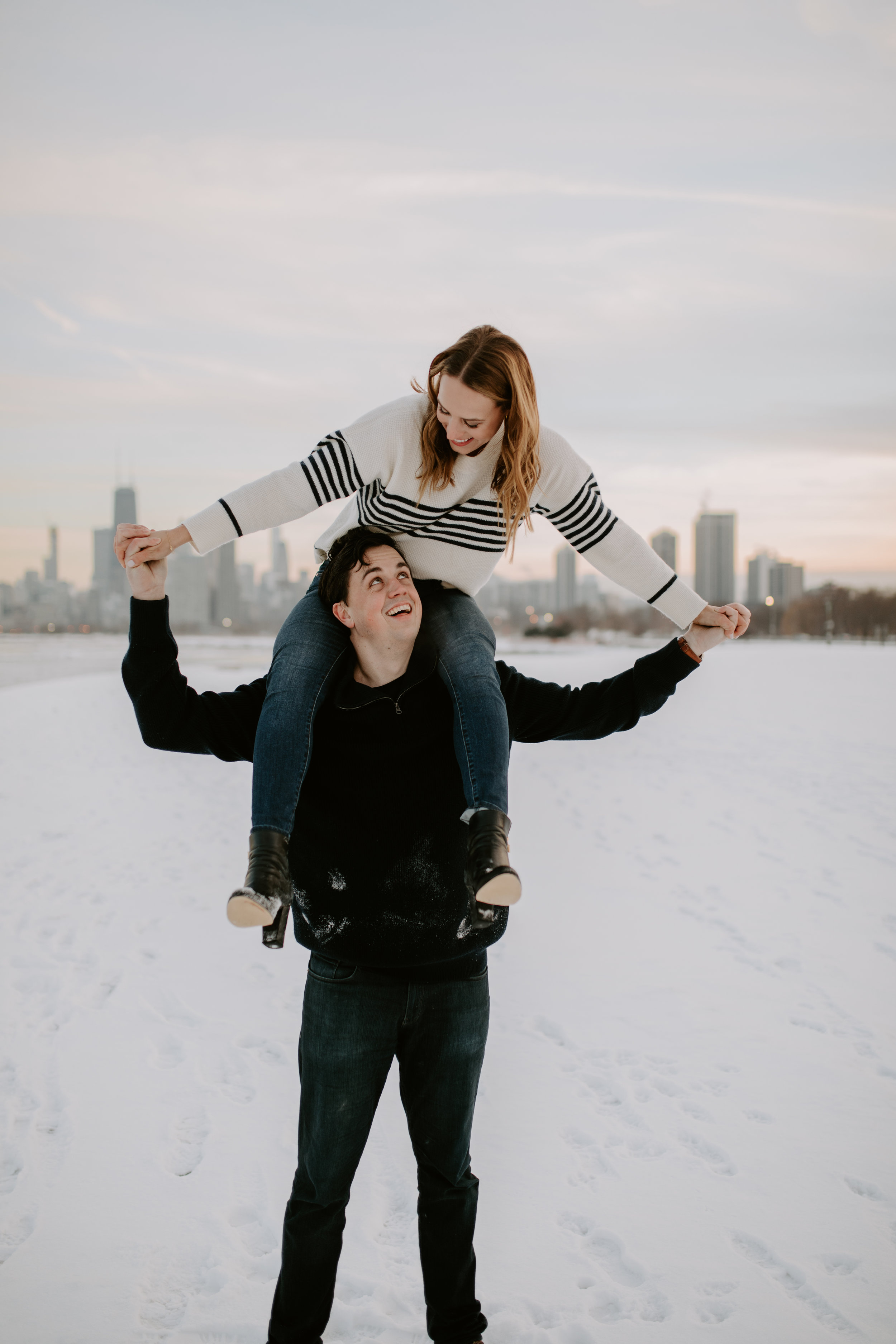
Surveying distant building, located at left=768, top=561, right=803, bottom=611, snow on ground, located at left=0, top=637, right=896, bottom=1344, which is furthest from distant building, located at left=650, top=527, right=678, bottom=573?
snow on ground, located at left=0, top=637, right=896, bottom=1344

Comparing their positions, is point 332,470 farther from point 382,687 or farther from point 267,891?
point 267,891

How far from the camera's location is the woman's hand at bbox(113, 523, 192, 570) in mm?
2201

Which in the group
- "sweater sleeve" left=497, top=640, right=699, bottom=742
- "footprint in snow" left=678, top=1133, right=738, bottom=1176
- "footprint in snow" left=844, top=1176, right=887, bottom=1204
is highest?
"sweater sleeve" left=497, top=640, right=699, bottom=742

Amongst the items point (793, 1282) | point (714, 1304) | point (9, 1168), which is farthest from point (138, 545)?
point (793, 1282)

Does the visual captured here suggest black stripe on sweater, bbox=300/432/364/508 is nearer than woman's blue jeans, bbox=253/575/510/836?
No

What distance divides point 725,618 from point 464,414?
3.21 ft

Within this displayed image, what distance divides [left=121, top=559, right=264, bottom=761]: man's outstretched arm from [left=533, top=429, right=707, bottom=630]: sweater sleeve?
1145 mm

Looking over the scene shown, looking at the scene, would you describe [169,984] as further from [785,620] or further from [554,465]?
[785,620]

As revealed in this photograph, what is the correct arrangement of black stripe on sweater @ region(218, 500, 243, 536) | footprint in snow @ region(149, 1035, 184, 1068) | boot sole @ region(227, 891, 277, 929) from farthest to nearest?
footprint in snow @ region(149, 1035, 184, 1068)
black stripe on sweater @ region(218, 500, 243, 536)
boot sole @ region(227, 891, 277, 929)

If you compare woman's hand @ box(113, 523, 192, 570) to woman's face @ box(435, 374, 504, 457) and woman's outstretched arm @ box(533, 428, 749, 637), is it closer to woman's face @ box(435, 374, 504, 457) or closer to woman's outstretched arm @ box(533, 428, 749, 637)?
woman's face @ box(435, 374, 504, 457)

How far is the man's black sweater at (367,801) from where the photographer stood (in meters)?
2.23

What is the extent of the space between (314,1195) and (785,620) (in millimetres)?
117516

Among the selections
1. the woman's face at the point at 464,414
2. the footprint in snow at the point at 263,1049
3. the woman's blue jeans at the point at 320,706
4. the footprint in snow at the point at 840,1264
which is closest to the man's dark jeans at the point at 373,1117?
the woman's blue jeans at the point at 320,706

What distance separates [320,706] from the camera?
2316 millimetres
